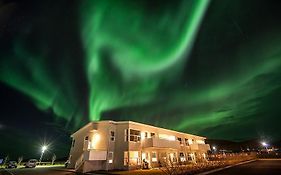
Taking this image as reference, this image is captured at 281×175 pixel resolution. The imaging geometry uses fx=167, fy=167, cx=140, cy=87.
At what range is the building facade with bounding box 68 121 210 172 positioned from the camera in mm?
22953

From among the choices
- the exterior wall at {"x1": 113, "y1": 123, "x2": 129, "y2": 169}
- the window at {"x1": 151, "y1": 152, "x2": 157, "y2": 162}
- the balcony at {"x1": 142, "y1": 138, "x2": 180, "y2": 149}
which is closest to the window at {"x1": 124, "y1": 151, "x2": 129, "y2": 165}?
the exterior wall at {"x1": 113, "y1": 123, "x2": 129, "y2": 169}

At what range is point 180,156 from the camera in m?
34.4

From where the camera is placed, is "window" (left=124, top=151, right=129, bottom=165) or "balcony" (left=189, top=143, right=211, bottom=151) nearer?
"window" (left=124, top=151, right=129, bottom=165)

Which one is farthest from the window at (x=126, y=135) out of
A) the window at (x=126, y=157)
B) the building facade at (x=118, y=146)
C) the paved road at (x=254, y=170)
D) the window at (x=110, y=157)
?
the paved road at (x=254, y=170)

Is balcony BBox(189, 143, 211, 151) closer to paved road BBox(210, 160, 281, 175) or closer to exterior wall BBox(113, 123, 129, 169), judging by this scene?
paved road BBox(210, 160, 281, 175)

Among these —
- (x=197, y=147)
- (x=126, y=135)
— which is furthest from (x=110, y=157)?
(x=197, y=147)

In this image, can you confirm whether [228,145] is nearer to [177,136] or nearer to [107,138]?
[177,136]

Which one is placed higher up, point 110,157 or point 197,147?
point 197,147

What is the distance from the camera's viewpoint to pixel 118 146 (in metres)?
24.3

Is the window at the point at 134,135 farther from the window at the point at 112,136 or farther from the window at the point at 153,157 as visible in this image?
the window at the point at 153,157

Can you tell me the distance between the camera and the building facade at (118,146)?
75.3ft

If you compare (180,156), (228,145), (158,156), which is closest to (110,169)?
(158,156)

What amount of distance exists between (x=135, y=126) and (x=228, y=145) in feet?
669

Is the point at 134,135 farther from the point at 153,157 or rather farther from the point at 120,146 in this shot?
the point at 153,157
